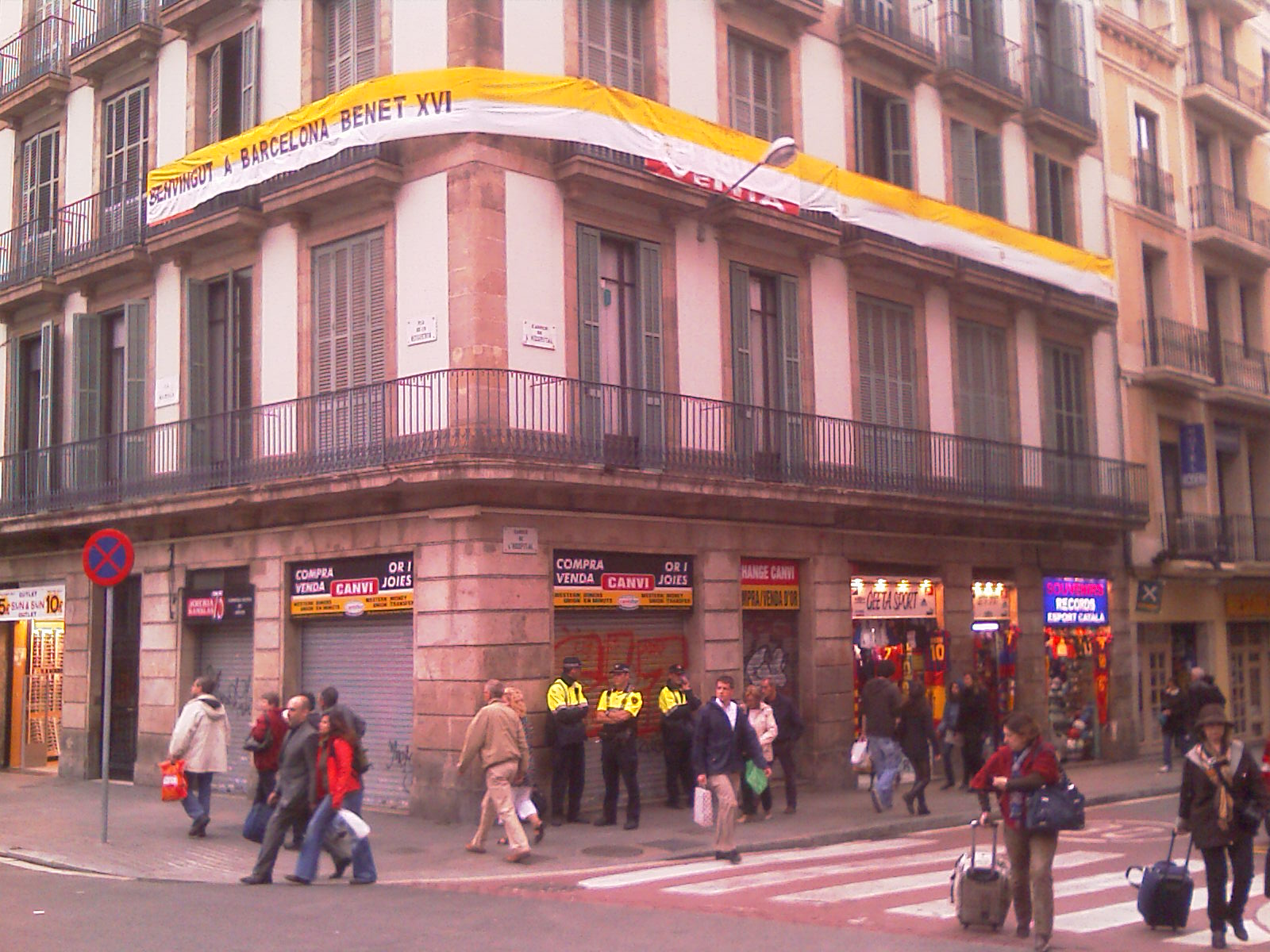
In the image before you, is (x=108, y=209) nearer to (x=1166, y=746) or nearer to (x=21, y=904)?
(x=21, y=904)

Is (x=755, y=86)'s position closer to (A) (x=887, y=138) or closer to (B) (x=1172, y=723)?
(A) (x=887, y=138)

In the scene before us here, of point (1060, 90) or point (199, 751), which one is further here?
point (1060, 90)

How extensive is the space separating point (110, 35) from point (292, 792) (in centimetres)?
1594

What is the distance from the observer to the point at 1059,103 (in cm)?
2727

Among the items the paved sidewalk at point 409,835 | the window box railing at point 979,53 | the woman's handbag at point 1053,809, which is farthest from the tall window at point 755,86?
the woman's handbag at point 1053,809

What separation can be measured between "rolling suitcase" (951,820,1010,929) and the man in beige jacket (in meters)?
4.93

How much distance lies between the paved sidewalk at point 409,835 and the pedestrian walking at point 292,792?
0.59 meters

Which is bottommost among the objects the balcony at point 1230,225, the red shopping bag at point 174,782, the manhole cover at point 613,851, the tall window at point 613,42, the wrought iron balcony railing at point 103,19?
the manhole cover at point 613,851

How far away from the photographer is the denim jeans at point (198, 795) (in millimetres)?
15258

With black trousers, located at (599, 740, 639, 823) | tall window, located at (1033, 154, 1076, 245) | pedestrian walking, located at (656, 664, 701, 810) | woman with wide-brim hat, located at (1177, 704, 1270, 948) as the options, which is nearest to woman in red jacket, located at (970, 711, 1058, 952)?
woman with wide-brim hat, located at (1177, 704, 1270, 948)

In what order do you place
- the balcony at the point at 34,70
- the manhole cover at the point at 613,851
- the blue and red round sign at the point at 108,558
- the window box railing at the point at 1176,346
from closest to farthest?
1. the manhole cover at the point at 613,851
2. the blue and red round sign at the point at 108,558
3. the balcony at the point at 34,70
4. the window box railing at the point at 1176,346

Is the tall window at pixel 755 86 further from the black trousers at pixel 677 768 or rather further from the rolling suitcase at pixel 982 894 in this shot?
the rolling suitcase at pixel 982 894

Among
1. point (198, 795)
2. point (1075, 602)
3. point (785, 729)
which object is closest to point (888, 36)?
point (1075, 602)

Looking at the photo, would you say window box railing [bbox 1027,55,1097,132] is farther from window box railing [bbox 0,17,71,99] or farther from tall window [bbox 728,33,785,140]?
window box railing [bbox 0,17,71,99]
